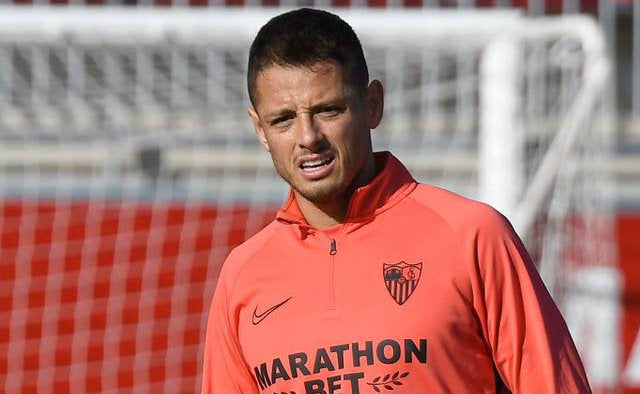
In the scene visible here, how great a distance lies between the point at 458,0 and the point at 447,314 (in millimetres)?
4110

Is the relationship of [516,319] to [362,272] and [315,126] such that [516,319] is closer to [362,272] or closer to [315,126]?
[362,272]

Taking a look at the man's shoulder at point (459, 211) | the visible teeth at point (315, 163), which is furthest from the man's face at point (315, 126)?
the man's shoulder at point (459, 211)

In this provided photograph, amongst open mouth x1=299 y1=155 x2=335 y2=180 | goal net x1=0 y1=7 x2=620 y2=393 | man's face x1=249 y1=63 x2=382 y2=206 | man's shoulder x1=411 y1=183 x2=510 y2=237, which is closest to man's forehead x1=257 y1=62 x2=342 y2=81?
man's face x1=249 y1=63 x2=382 y2=206

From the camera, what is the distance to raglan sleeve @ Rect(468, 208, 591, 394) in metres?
1.97

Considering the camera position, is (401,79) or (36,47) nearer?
(36,47)

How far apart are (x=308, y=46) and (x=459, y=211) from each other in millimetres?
325

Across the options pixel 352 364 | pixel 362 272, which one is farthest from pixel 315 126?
pixel 352 364

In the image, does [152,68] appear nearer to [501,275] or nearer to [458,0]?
[458,0]

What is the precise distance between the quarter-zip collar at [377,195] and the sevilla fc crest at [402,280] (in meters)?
0.10

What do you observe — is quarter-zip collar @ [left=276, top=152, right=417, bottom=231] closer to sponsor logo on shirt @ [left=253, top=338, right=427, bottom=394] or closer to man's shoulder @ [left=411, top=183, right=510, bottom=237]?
man's shoulder @ [left=411, top=183, right=510, bottom=237]

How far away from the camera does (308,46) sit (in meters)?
2.04

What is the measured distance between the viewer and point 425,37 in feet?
14.5

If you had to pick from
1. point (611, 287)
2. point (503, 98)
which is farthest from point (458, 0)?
point (503, 98)

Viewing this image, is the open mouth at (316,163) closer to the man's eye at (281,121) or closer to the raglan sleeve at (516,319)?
the man's eye at (281,121)
